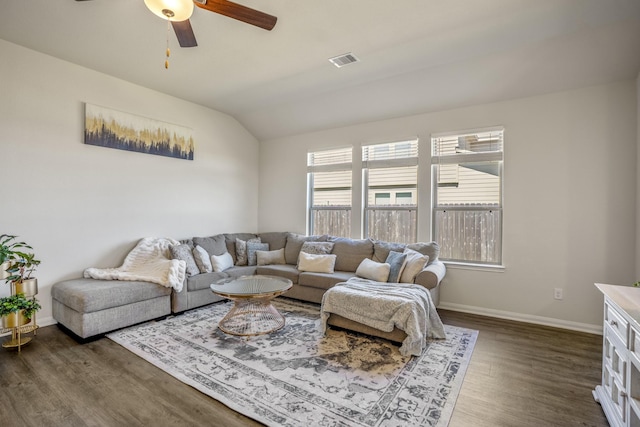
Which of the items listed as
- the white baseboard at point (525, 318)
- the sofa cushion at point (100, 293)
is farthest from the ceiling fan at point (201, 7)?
the white baseboard at point (525, 318)

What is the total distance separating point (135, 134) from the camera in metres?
4.09

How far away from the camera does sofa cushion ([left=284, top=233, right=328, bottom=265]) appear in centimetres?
489

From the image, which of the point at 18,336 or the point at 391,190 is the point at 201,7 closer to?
the point at 18,336

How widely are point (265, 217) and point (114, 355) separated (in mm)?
3540

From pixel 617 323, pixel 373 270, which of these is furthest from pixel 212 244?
pixel 617 323

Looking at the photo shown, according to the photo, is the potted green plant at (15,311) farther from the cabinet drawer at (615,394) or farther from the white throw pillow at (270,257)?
the cabinet drawer at (615,394)

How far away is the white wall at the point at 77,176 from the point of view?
3.16m

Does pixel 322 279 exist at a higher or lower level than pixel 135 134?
lower

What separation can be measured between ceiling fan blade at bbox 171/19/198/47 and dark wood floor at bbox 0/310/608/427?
2.66 meters

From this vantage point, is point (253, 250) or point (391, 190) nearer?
point (391, 190)

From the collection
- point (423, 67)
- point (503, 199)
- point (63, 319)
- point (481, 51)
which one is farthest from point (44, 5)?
point (503, 199)

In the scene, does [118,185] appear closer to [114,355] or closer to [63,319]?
[63,319]

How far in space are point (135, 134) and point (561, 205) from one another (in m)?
5.42

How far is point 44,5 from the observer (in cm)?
252
